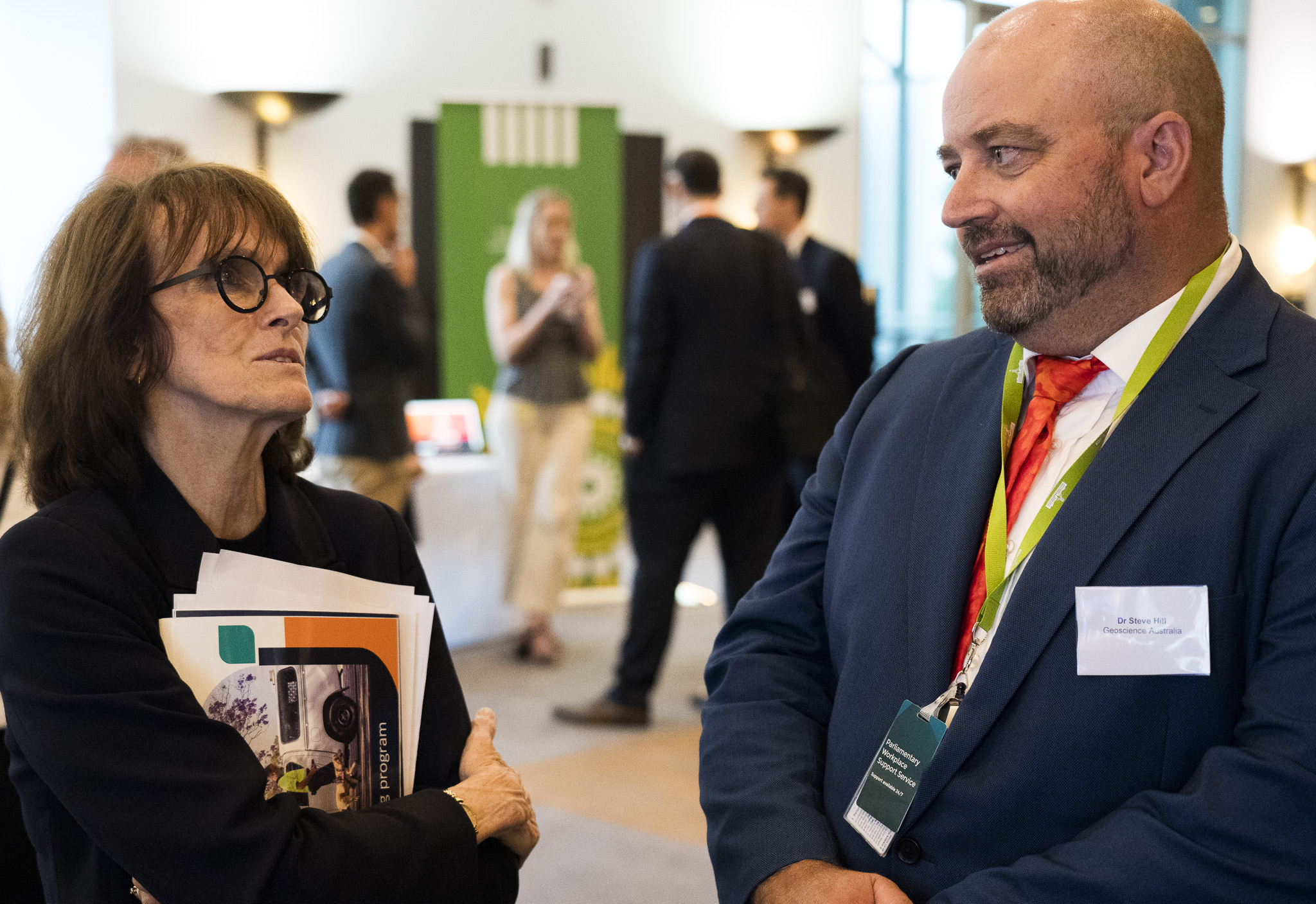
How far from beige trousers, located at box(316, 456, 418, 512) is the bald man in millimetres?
3239

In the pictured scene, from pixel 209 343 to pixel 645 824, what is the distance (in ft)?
7.93

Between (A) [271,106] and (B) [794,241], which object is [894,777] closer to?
(B) [794,241]

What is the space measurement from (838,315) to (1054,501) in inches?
134

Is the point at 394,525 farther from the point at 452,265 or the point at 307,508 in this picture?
the point at 452,265

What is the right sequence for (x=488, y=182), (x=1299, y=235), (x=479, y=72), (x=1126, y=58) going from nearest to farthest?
(x=1126, y=58) → (x=1299, y=235) → (x=488, y=182) → (x=479, y=72)

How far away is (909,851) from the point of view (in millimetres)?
1322

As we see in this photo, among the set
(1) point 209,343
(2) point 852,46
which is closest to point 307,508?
(1) point 209,343

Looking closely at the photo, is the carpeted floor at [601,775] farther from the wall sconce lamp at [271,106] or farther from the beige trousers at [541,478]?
the wall sconce lamp at [271,106]

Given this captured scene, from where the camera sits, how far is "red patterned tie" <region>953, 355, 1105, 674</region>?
138cm

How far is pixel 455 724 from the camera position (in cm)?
150

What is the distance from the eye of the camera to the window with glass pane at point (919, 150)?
304 cm

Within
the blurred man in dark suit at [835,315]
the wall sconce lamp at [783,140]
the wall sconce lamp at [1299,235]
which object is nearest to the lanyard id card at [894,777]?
the wall sconce lamp at [1299,235]

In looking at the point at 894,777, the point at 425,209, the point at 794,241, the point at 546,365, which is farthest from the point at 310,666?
the point at 425,209

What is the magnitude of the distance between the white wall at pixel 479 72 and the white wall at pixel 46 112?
227 millimetres
